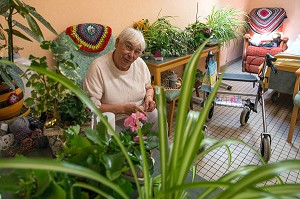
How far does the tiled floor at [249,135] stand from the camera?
195cm

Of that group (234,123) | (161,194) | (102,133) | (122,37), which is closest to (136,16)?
(122,37)

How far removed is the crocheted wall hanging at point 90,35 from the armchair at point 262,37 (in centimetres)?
281

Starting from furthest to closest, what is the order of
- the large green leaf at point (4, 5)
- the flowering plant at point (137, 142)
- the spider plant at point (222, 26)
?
the spider plant at point (222, 26) < the large green leaf at point (4, 5) < the flowering plant at point (137, 142)

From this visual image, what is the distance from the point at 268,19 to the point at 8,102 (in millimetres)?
4796

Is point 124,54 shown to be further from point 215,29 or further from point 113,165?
point 215,29

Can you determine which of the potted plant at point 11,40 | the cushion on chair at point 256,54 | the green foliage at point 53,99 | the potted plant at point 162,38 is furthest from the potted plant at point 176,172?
the cushion on chair at point 256,54

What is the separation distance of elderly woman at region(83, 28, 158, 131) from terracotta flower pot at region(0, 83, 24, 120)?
474mm

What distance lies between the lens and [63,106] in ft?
2.84

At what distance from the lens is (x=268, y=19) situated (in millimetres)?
4410

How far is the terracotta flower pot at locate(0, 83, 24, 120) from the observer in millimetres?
1032

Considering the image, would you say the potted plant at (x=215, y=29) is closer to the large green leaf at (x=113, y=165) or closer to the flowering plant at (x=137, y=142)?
the flowering plant at (x=137, y=142)

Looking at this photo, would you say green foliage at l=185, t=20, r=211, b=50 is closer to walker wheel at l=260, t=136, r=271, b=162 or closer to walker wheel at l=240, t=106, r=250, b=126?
walker wheel at l=240, t=106, r=250, b=126

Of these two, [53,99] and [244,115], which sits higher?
[53,99]

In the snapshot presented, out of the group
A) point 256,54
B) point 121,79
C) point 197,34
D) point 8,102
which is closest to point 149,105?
point 121,79
